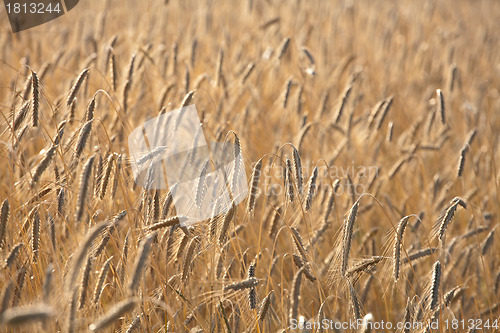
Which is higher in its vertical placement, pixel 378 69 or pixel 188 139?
pixel 378 69

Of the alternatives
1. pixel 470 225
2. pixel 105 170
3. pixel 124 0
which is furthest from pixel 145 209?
pixel 124 0

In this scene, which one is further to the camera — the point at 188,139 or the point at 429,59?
the point at 429,59

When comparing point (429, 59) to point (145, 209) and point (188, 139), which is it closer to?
point (188, 139)

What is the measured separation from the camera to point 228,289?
1707 millimetres

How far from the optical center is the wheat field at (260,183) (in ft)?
5.99

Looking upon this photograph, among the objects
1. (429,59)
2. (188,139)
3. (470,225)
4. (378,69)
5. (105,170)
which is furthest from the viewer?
(429,59)

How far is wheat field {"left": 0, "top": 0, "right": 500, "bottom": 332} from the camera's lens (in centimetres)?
183

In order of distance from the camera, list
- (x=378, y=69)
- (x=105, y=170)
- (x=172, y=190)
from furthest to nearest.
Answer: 1. (x=378, y=69)
2. (x=172, y=190)
3. (x=105, y=170)

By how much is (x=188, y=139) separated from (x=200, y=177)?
4.04 feet

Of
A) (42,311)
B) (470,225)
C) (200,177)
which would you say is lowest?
(470,225)

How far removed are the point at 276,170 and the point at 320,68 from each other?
1.91 metres

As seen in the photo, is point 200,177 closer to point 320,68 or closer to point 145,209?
point 145,209

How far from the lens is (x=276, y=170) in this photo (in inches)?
128

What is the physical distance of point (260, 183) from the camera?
10.1 ft
